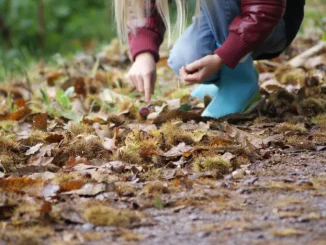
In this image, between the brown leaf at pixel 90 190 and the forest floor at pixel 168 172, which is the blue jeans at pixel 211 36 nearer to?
the forest floor at pixel 168 172

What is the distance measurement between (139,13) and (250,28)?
47 cm

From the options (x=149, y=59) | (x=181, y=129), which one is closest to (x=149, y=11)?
(x=149, y=59)

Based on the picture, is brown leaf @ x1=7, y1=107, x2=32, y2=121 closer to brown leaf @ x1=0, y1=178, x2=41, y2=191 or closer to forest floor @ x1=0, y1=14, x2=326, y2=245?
forest floor @ x1=0, y1=14, x2=326, y2=245

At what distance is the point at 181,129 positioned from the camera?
6.98 feet

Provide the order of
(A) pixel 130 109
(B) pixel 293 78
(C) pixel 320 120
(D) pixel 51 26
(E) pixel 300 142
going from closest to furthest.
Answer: (E) pixel 300 142, (C) pixel 320 120, (A) pixel 130 109, (B) pixel 293 78, (D) pixel 51 26

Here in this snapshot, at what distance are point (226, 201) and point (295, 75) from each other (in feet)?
5.23

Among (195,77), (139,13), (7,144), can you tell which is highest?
(139,13)

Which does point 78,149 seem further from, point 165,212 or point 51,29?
point 51,29

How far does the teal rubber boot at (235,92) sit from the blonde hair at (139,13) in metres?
0.34

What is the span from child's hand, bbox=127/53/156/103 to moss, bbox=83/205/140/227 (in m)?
1.00

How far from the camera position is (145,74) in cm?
232

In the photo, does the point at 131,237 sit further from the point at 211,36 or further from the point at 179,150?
the point at 211,36

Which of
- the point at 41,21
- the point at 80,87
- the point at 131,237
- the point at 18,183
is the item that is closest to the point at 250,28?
the point at 18,183

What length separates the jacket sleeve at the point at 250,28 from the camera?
7.05ft
